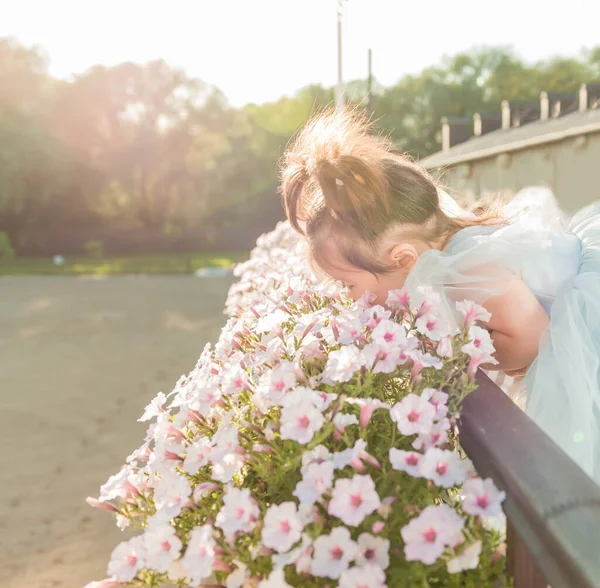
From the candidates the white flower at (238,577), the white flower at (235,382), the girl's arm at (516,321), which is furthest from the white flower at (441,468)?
the girl's arm at (516,321)

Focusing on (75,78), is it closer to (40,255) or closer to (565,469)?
(40,255)

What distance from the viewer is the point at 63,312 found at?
48.3 feet

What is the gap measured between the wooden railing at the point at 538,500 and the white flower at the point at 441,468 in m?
0.08

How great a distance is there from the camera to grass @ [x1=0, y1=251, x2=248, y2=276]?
27.7 meters

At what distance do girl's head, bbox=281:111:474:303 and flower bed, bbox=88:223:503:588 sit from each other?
1.68 ft

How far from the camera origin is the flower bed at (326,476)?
1.39 meters

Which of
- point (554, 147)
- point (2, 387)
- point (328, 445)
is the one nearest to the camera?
point (328, 445)

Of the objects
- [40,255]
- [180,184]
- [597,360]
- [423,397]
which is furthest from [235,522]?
[180,184]

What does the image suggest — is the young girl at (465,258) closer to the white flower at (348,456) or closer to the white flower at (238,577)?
the white flower at (348,456)

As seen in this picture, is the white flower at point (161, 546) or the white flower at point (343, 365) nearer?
the white flower at point (161, 546)

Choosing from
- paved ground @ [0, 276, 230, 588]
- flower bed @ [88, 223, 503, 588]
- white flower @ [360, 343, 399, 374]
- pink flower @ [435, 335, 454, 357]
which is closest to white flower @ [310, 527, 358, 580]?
flower bed @ [88, 223, 503, 588]

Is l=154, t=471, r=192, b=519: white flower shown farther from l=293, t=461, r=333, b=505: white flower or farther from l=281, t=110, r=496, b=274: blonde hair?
l=281, t=110, r=496, b=274: blonde hair

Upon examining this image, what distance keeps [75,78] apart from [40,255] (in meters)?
11.7

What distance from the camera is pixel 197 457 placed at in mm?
1722
